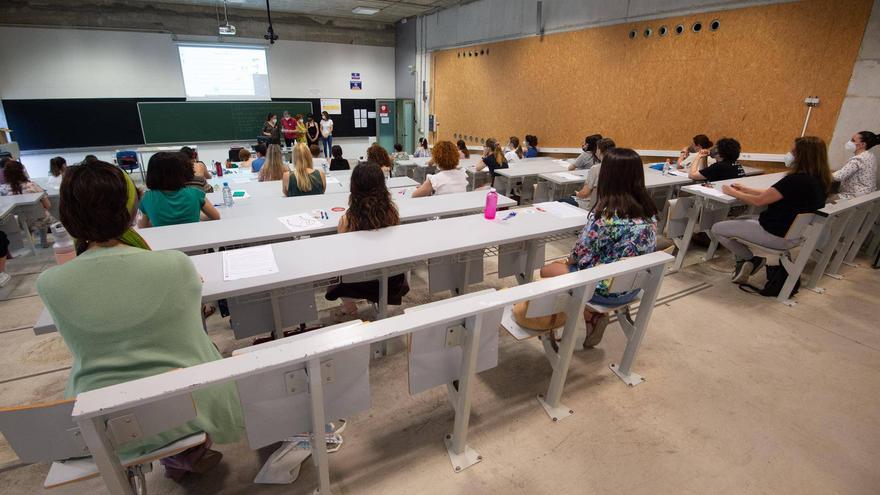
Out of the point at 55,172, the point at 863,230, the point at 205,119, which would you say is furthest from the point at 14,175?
the point at 863,230

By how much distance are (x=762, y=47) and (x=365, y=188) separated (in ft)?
17.6

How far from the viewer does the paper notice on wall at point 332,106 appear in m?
10.6

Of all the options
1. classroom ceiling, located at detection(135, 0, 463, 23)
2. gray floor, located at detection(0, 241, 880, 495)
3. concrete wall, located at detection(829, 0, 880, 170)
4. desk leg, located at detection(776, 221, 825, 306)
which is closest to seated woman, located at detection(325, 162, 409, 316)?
gray floor, located at detection(0, 241, 880, 495)

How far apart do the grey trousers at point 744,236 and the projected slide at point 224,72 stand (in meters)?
9.93

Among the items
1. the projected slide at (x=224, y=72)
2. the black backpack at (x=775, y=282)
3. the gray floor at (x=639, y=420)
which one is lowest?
the gray floor at (x=639, y=420)

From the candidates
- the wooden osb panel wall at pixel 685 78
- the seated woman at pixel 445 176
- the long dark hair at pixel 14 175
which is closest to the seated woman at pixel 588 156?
the wooden osb panel wall at pixel 685 78

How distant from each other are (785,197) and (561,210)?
1.72 metres

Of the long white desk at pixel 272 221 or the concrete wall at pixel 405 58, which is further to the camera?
the concrete wall at pixel 405 58

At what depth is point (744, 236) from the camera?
335cm

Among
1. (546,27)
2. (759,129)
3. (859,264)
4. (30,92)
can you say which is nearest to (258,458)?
(859,264)

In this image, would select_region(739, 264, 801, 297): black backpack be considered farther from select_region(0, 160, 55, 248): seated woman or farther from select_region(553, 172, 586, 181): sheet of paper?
select_region(0, 160, 55, 248): seated woman

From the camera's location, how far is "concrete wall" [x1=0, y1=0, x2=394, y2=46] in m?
7.56

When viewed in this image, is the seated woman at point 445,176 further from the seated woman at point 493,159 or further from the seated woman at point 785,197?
the seated woman at point 785,197

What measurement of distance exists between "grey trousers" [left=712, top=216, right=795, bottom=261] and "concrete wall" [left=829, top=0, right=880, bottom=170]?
2.22 metres
